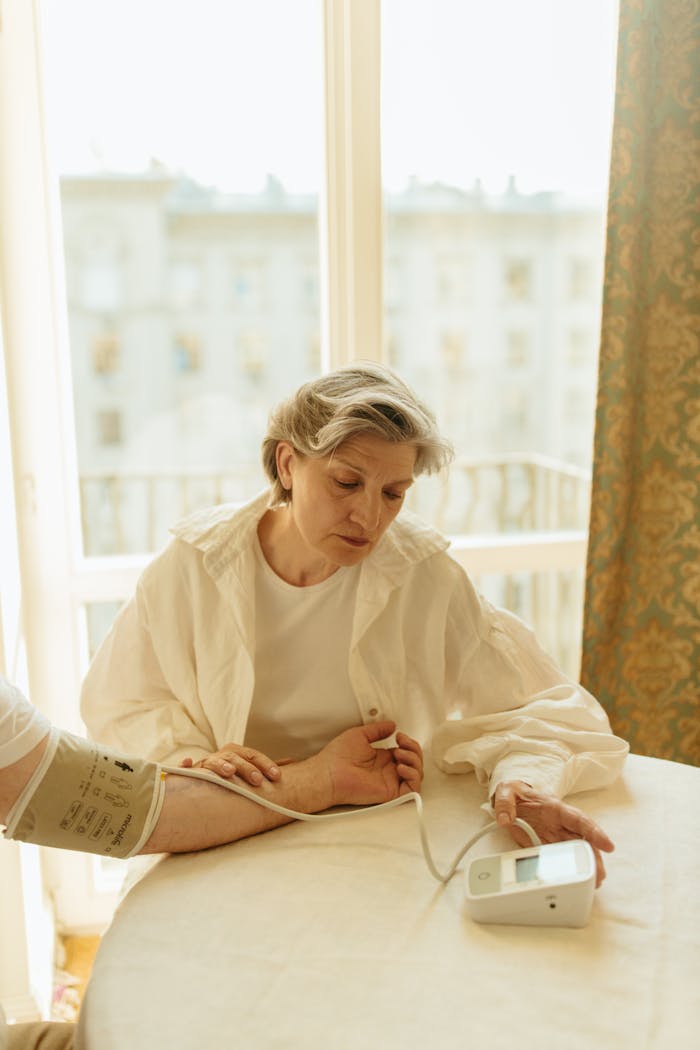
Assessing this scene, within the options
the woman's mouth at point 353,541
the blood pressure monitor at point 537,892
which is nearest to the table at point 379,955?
the blood pressure monitor at point 537,892

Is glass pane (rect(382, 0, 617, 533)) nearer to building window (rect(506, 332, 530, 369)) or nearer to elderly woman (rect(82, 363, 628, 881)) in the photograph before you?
building window (rect(506, 332, 530, 369))

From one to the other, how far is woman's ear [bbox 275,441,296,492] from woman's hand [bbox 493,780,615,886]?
0.57 meters

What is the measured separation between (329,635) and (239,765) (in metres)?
0.31

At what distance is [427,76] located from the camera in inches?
85.0

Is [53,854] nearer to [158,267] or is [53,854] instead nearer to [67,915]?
[67,915]

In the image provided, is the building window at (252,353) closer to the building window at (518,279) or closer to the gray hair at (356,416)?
the building window at (518,279)

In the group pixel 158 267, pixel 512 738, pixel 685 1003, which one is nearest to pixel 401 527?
pixel 512 738

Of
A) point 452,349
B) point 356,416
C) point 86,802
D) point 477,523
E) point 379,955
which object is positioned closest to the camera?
point 379,955

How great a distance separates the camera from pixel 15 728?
42.3 inches

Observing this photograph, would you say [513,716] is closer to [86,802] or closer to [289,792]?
[289,792]

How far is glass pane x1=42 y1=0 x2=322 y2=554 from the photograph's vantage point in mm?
2041

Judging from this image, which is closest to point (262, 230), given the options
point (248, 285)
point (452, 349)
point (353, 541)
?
point (248, 285)

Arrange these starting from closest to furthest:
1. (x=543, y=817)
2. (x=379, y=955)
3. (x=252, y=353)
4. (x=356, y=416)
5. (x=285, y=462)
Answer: (x=379, y=955) < (x=543, y=817) < (x=356, y=416) < (x=285, y=462) < (x=252, y=353)

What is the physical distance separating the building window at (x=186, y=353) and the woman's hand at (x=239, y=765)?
3.91ft
